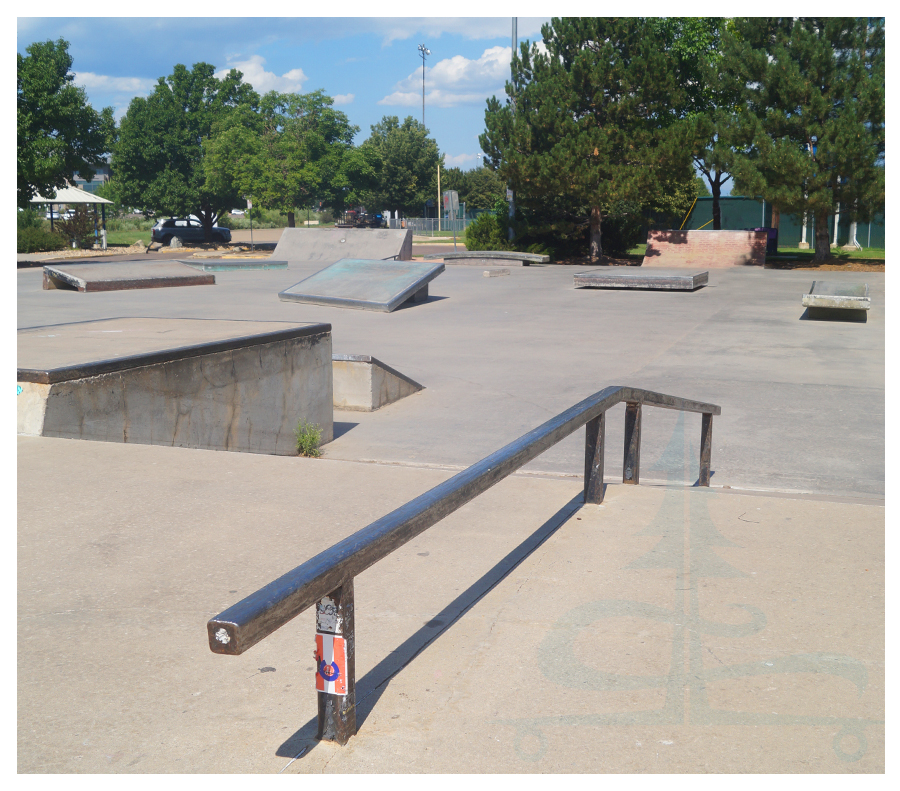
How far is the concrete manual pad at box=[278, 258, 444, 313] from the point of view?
16656 millimetres

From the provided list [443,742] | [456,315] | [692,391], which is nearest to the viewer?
[443,742]

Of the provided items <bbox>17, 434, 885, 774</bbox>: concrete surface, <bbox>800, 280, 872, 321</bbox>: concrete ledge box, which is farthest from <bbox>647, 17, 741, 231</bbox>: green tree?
<bbox>17, 434, 885, 774</bbox>: concrete surface

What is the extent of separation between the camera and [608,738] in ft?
7.28

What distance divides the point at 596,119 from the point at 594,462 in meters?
28.5

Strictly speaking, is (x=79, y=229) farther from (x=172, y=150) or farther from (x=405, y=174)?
(x=405, y=174)

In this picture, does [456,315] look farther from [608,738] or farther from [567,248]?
[567,248]

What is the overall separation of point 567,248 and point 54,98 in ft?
66.0

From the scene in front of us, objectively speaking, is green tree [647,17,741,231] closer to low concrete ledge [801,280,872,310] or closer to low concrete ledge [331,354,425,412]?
low concrete ledge [801,280,872,310]

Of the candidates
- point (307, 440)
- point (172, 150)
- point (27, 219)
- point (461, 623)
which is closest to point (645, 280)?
point (307, 440)

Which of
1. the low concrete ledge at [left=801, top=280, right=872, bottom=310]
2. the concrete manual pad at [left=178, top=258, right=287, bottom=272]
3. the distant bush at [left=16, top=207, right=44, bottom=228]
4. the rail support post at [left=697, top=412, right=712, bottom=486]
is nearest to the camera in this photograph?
the rail support post at [left=697, top=412, right=712, bottom=486]

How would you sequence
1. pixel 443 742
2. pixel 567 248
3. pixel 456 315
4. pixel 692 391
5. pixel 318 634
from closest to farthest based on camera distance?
pixel 318 634 < pixel 443 742 < pixel 692 391 < pixel 456 315 < pixel 567 248

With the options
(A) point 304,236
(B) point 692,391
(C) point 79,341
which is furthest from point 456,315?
(A) point 304,236

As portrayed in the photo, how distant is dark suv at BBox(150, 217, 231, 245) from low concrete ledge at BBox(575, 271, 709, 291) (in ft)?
94.1

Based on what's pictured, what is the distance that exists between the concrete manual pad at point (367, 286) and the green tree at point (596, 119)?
12.6 meters
